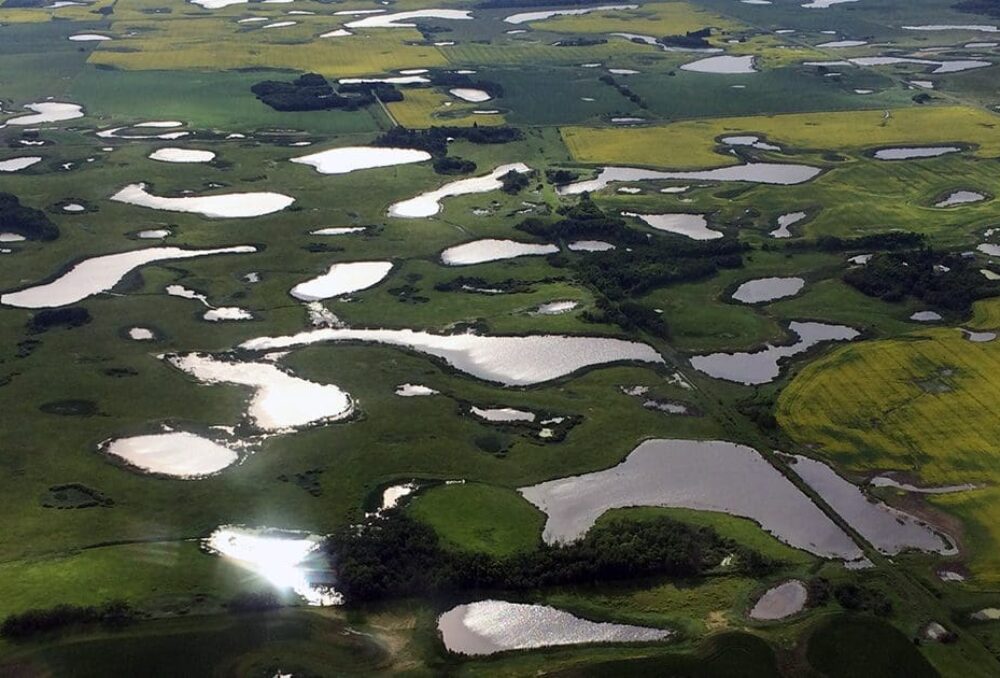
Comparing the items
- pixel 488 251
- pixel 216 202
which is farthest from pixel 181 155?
pixel 488 251

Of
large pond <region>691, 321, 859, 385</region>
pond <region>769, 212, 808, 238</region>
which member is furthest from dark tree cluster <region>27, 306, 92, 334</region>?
pond <region>769, 212, 808, 238</region>

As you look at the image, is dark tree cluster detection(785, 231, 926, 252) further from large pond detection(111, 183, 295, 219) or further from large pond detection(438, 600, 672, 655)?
large pond detection(438, 600, 672, 655)

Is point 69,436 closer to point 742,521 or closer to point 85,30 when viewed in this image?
point 742,521

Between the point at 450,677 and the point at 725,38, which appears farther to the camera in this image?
the point at 725,38

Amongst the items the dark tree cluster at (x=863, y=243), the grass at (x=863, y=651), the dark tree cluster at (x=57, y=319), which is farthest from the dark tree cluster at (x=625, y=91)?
the grass at (x=863, y=651)

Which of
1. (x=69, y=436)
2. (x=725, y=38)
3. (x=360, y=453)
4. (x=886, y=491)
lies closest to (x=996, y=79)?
(x=725, y=38)

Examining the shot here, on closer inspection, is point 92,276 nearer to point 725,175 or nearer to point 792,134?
point 725,175

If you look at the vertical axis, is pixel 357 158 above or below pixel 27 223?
below
